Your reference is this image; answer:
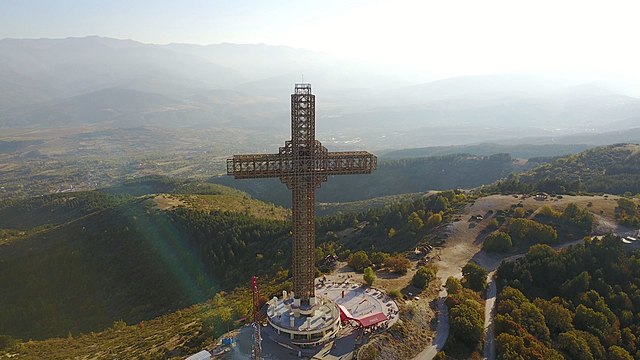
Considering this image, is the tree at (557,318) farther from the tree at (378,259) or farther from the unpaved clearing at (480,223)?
the tree at (378,259)

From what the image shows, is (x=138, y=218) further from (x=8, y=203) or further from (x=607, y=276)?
(x=8, y=203)

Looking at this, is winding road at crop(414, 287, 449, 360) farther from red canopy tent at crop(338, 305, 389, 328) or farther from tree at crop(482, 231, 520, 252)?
tree at crop(482, 231, 520, 252)

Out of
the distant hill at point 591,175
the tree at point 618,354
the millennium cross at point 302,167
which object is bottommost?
the tree at point 618,354

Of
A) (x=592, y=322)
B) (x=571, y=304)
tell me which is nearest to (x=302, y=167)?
(x=592, y=322)

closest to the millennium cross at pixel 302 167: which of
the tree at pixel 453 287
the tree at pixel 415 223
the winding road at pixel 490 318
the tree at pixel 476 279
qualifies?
the winding road at pixel 490 318

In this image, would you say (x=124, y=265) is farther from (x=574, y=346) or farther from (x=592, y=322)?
(x=592, y=322)

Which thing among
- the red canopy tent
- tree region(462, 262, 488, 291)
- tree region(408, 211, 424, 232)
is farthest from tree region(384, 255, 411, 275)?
tree region(408, 211, 424, 232)
